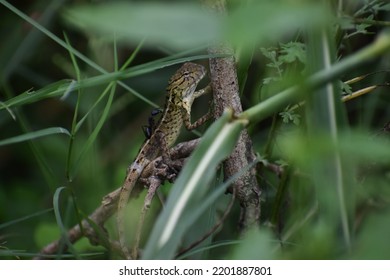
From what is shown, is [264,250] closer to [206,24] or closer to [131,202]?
[206,24]

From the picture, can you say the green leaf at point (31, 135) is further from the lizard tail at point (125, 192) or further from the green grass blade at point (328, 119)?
the green grass blade at point (328, 119)

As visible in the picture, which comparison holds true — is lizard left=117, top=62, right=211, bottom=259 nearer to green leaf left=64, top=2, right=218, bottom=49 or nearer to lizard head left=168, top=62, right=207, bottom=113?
lizard head left=168, top=62, right=207, bottom=113

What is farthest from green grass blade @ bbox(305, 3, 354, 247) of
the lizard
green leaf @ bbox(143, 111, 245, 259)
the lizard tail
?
the lizard

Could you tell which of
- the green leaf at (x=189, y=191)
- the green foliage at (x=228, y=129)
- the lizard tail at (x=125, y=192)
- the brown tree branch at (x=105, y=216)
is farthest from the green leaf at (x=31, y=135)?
the green leaf at (x=189, y=191)

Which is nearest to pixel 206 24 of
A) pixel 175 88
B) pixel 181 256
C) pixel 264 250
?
pixel 264 250

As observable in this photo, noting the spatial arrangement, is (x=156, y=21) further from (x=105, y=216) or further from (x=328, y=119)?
(x=105, y=216)

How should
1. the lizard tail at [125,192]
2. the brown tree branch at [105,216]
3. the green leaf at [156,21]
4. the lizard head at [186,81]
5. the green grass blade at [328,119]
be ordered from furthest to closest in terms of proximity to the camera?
the lizard head at [186,81] < the lizard tail at [125,192] < the brown tree branch at [105,216] < the green grass blade at [328,119] < the green leaf at [156,21]
